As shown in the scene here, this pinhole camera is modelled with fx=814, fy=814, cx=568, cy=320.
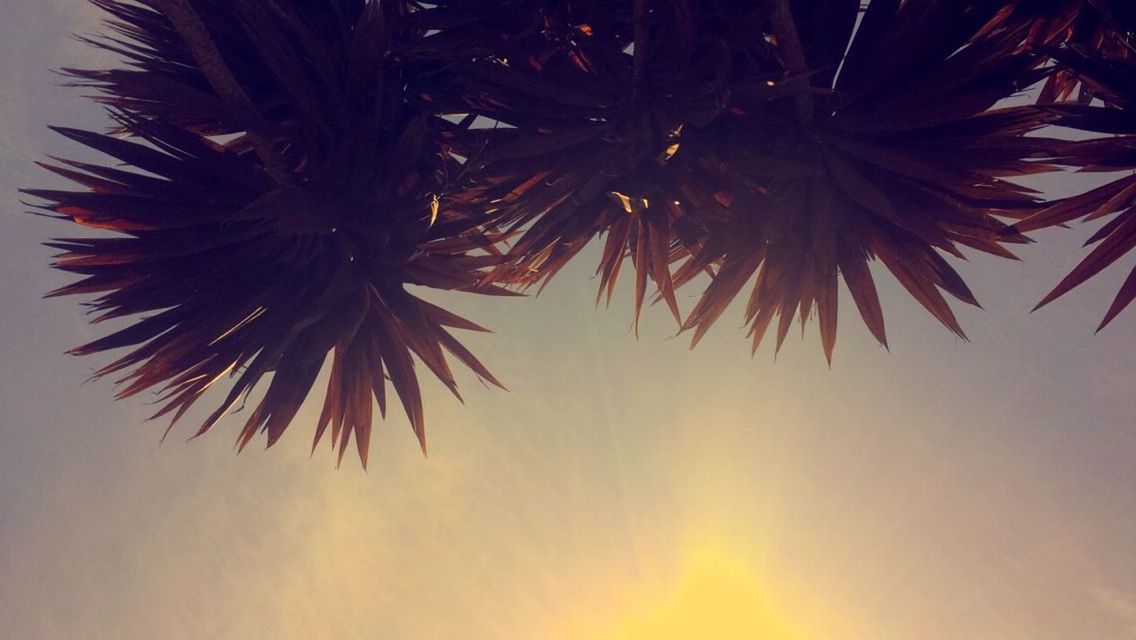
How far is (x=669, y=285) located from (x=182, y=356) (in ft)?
5.31

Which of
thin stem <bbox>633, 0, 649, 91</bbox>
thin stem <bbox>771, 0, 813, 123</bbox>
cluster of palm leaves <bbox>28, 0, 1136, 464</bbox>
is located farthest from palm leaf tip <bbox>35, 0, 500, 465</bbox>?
thin stem <bbox>771, 0, 813, 123</bbox>

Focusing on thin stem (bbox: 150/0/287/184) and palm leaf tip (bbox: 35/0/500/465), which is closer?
thin stem (bbox: 150/0/287/184)

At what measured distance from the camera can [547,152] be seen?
96.5 inches

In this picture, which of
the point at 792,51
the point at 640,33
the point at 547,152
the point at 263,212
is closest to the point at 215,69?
the point at 263,212

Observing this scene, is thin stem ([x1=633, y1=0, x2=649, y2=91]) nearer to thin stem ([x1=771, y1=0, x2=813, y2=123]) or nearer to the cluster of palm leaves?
the cluster of palm leaves

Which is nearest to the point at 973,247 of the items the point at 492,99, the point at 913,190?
the point at 913,190

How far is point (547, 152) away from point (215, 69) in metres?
0.93

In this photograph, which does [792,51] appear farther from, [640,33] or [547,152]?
[547,152]

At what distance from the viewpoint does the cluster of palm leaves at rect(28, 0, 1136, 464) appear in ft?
7.39

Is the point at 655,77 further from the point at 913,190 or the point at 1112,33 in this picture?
the point at 1112,33

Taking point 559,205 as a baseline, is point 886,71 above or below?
above

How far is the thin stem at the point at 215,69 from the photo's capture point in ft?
6.77

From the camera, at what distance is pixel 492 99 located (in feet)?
8.04


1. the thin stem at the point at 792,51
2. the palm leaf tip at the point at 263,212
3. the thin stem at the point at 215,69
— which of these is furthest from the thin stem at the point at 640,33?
the thin stem at the point at 215,69
